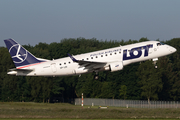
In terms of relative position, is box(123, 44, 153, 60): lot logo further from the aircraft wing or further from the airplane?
the aircraft wing

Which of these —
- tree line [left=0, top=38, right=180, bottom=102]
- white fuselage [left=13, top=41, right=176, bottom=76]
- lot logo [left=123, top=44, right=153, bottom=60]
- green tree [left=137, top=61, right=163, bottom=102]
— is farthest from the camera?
tree line [left=0, top=38, right=180, bottom=102]

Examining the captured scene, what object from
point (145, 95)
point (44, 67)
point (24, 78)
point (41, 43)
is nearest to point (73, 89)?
point (24, 78)

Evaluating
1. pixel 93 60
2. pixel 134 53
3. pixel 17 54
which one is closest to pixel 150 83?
pixel 134 53

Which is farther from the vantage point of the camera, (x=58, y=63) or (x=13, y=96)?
(x=13, y=96)

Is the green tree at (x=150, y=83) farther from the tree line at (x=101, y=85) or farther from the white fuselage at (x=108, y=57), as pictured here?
the white fuselage at (x=108, y=57)

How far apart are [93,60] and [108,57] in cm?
223

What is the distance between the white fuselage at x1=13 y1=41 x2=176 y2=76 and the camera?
42625mm

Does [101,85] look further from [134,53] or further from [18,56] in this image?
[134,53]

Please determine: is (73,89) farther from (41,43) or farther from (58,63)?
(58,63)

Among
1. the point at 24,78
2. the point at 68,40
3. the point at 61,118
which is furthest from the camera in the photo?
the point at 68,40

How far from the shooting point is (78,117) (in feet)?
111

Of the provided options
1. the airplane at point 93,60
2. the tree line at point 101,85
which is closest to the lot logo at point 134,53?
the airplane at point 93,60

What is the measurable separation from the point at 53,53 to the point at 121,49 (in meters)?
83.5

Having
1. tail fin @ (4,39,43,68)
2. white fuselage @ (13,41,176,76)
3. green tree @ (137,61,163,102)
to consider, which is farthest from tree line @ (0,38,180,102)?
white fuselage @ (13,41,176,76)
